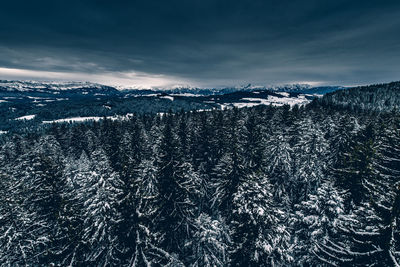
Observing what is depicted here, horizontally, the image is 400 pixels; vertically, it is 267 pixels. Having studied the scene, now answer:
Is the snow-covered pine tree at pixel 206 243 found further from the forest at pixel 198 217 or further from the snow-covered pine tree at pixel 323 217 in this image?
the snow-covered pine tree at pixel 323 217

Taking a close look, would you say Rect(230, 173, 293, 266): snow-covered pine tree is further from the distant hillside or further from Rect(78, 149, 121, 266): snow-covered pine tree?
the distant hillside

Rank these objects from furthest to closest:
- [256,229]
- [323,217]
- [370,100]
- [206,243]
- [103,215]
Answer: [370,100], [206,243], [103,215], [256,229], [323,217]

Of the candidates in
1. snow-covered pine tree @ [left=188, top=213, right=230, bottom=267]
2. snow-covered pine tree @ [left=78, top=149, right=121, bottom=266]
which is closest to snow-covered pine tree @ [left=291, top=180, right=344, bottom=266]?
snow-covered pine tree @ [left=188, top=213, right=230, bottom=267]

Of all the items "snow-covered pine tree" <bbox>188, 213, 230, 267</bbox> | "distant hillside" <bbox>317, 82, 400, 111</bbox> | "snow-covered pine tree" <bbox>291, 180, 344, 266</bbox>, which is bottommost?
"snow-covered pine tree" <bbox>188, 213, 230, 267</bbox>

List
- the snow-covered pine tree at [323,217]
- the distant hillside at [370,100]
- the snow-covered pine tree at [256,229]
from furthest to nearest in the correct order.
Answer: the distant hillside at [370,100], the snow-covered pine tree at [256,229], the snow-covered pine tree at [323,217]

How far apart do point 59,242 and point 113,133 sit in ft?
83.1

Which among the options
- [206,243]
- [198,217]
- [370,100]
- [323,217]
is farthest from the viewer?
[370,100]

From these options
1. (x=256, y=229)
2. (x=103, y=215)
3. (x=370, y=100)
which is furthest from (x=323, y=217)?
(x=370, y=100)

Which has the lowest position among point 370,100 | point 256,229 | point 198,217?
point 198,217

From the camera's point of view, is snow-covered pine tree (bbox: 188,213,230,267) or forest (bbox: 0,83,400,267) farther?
snow-covered pine tree (bbox: 188,213,230,267)

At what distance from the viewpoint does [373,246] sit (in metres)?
16.1

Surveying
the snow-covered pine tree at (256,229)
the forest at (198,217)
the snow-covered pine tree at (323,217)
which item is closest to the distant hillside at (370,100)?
the forest at (198,217)

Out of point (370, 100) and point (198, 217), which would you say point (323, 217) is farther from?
point (370, 100)

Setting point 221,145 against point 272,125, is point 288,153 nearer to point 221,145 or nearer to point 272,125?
point 221,145
